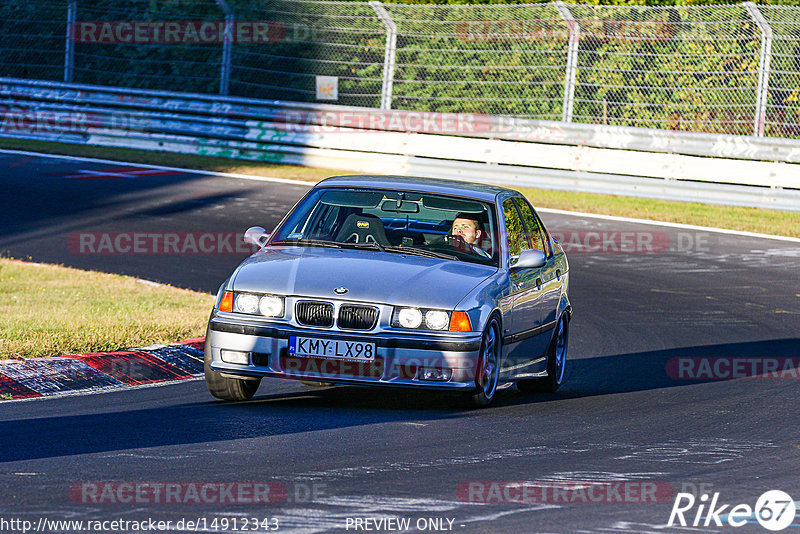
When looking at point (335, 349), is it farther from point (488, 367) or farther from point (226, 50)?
point (226, 50)

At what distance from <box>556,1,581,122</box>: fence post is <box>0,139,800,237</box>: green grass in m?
1.59

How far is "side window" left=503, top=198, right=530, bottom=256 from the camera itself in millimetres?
9258

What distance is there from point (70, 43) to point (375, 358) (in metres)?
21.8

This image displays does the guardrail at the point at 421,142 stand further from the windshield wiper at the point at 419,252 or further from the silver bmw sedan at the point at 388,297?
the windshield wiper at the point at 419,252

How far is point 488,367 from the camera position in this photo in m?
8.29

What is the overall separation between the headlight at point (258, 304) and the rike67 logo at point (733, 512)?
9.61ft

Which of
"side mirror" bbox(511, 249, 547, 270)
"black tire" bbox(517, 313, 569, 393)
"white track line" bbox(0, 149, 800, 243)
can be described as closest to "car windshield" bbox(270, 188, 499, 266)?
"side mirror" bbox(511, 249, 547, 270)

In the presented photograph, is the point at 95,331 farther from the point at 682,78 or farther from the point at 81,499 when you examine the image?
the point at 682,78

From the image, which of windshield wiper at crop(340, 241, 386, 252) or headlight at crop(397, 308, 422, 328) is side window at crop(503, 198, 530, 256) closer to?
windshield wiper at crop(340, 241, 386, 252)

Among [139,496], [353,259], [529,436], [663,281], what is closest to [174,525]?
[139,496]

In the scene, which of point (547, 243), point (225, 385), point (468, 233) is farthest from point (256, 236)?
point (547, 243)

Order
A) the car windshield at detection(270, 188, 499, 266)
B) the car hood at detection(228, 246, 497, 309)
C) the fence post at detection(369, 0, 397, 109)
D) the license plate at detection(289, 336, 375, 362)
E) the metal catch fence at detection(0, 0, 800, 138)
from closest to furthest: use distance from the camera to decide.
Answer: the license plate at detection(289, 336, 375, 362) < the car hood at detection(228, 246, 497, 309) < the car windshield at detection(270, 188, 499, 266) < the metal catch fence at detection(0, 0, 800, 138) < the fence post at detection(369, 0, 397, 109)

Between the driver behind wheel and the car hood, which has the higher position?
the driver behind wheel

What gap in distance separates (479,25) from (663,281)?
9.47m
